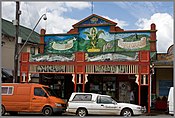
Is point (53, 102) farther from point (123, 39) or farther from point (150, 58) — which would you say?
point (123, 39)

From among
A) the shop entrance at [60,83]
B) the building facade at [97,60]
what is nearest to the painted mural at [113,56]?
the building facade at [97,60]

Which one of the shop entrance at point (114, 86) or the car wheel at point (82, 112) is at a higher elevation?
the shop entrance at point (114, 86)

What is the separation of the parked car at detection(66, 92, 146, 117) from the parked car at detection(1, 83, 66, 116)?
0.99m

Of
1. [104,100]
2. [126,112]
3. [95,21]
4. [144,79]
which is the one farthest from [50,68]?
[126,112]

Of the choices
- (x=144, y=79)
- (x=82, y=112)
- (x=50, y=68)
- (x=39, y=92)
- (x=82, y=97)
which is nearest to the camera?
(x=82, y=112)

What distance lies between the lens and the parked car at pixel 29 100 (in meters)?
20.0

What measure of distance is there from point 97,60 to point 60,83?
6448 mm

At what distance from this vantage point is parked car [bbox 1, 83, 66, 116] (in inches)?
787

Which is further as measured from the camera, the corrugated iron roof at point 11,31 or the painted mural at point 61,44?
the corrugated iron roof at point 11,31

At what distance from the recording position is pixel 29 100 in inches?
792

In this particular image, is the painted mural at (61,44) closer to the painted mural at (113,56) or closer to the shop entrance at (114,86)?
the shop entrance at (114,86)

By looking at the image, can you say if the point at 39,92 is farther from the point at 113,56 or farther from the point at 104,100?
the point at 113,56

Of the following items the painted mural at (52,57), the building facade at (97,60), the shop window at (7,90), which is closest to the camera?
the shop window at (7,90)

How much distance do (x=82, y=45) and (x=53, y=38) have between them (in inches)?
108
